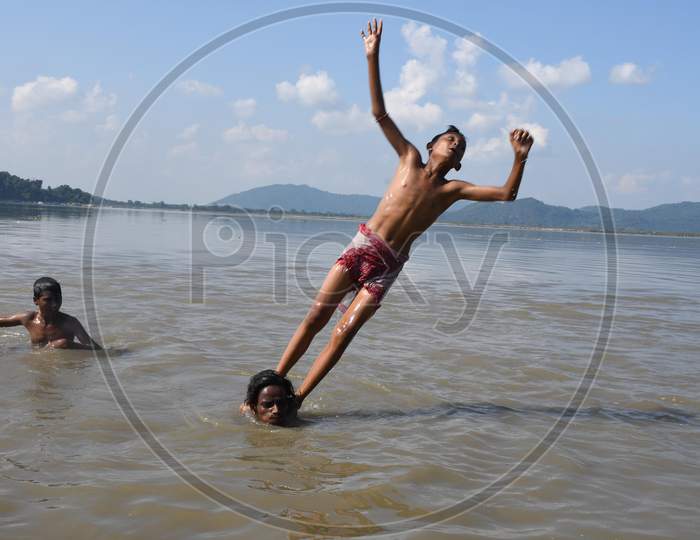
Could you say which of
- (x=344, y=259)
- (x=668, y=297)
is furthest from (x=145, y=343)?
(x=668, y=297)

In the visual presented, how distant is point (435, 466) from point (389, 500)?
0.62 meters

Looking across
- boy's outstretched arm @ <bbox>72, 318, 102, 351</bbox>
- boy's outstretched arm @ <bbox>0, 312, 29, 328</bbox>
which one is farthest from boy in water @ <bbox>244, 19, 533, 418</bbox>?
boy's outstretched arm @ <bbox>0, 312, 29, 328</bbox>

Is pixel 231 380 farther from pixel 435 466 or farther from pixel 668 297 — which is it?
pixel 668 297

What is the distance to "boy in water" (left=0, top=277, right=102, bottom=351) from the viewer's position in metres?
6.97

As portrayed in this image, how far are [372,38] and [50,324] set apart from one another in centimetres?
453

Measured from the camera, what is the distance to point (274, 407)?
4910 millimetres

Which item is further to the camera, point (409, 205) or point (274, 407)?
point (409, 205)

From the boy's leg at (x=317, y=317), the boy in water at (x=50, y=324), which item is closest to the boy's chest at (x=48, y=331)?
the boy in water at (x=50, y=324)

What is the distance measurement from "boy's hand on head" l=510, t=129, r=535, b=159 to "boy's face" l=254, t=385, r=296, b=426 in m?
2.49

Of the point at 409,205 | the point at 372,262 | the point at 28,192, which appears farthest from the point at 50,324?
the point at 28,192

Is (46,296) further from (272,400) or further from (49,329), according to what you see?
(272,400)

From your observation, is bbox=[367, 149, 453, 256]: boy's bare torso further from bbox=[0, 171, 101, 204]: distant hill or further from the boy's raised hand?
bbox=[0, 171, 101, 204]: distant hill

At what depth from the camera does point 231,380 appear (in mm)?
6098

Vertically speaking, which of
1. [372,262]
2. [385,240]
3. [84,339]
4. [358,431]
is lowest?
[358,431]
